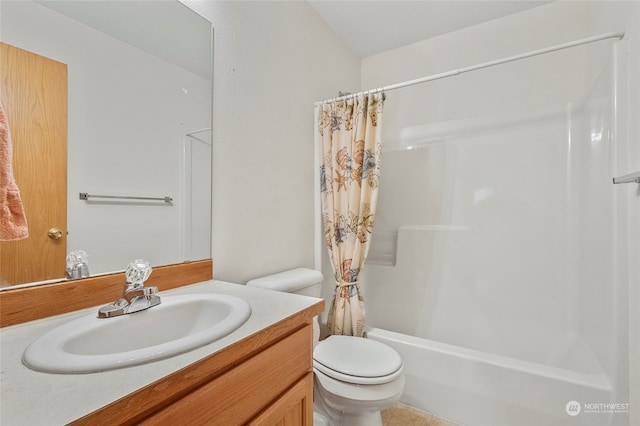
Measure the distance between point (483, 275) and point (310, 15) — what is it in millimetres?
2047

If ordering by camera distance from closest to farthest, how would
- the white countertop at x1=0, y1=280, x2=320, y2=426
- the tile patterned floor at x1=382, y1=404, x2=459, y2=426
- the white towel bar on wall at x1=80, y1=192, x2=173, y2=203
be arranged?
the white countertop at x1=0, y1=280, x2=320, y2=426, the white towel bar on wall at x1=80, y1=192, x2=173, y2=203, the tile patterned floor at x1=382, y1=404, x2=459, y2=426

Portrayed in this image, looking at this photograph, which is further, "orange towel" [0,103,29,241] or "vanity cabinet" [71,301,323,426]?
"orange towel" [0,103,29,241]

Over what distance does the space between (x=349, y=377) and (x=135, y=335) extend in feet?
2.65

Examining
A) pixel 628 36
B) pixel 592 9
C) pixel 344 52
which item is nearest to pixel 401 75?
pixel 344 52

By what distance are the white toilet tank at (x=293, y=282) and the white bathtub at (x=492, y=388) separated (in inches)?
21.5

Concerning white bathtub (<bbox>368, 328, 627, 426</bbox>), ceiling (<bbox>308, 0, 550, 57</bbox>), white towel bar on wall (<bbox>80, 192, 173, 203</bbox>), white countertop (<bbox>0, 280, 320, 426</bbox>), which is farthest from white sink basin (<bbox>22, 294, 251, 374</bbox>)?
ceiling (<bbox>308, 0, 550, 57</bbox>)

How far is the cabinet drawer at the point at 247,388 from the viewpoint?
1.70ft

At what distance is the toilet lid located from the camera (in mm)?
1156

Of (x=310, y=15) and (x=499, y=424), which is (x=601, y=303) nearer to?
(x=499, y=424)

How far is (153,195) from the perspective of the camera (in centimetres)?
103

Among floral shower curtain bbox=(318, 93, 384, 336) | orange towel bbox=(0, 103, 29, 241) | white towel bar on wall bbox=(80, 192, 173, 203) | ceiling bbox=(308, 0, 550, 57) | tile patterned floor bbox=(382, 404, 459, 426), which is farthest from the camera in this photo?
ceiling bbox=(308, 0, 550, 57)

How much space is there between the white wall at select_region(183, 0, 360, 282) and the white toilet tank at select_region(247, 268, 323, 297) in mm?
95

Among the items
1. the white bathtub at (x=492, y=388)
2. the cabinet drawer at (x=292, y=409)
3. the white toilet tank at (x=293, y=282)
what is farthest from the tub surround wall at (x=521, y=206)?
the cabinet drawer at (x=292, y=409)

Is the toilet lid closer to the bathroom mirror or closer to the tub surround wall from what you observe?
the tub surround wall
